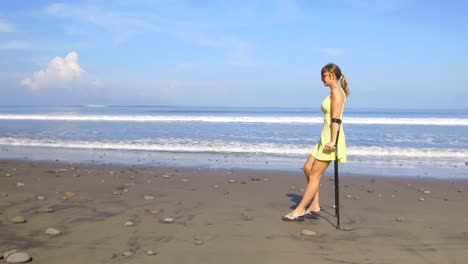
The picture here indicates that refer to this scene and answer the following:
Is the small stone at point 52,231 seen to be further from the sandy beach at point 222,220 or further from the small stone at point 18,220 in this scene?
the small stone at point 18,220

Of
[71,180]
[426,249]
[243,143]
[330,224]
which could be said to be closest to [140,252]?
[330,224]

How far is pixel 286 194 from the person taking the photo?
757 centimetres

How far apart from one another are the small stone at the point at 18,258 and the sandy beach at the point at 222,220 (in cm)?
13

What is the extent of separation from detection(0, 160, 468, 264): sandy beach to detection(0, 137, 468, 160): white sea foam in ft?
17.6

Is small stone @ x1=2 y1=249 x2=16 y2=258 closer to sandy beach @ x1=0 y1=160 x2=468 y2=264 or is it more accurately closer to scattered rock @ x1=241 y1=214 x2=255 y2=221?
sandy beach @ x1=0 y1=160 x2=468 y2=264

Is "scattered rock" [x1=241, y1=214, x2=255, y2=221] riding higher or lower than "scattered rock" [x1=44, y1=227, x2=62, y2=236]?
lower

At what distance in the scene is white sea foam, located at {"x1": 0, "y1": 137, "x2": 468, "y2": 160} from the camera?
47.2 feet

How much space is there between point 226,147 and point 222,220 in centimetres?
1031

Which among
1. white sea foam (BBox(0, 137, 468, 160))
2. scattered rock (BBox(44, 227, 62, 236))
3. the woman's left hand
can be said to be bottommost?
white sea foam (BBox(0, 137, 468, 160))

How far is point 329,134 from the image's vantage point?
5297 mm

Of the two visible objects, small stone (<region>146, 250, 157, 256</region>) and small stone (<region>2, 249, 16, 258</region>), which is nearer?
small stone (<region>2, 249, 16, 258</region>)

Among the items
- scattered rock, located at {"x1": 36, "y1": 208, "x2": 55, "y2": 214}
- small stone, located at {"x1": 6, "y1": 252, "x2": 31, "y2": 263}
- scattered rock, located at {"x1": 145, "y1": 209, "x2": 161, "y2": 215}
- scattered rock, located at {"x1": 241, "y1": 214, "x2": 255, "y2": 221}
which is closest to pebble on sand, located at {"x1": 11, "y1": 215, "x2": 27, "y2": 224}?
scattered rock, located at {"x1": 36, "y1": 208, "x2": 55, "y2": 214}

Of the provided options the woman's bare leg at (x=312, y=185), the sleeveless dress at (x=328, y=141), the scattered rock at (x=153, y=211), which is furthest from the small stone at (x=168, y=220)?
the sleeveless dress at (x=328, y=141)

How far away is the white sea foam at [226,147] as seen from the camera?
14391mm
